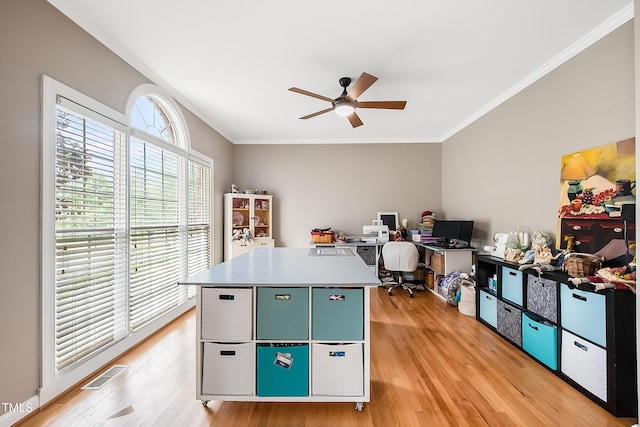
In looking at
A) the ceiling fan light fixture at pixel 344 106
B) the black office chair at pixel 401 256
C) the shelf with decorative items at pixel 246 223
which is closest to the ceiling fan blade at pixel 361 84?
the ceiling fan light fixture at pixel 344 106

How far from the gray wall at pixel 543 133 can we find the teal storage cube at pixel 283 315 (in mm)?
2494

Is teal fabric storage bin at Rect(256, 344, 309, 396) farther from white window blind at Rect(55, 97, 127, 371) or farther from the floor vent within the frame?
white window blind at Rect(55, 97, 127, 371)

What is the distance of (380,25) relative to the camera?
2.03 meters

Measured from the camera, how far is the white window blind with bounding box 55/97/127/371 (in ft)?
6.11

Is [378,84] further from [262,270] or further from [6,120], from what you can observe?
[6,120]

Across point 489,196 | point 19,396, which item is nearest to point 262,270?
point 19,396

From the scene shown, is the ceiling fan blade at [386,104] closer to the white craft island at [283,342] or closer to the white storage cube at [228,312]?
the white craft island at [283,342]

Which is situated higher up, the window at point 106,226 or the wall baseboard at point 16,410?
the window at point 106,226

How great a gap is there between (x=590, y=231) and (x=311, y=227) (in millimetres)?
3818

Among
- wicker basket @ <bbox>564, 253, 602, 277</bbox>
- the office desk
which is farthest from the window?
wicker basket @ <bbox>564, 253, 602, 277</bbox>

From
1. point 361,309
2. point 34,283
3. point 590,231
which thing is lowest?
point 361,309

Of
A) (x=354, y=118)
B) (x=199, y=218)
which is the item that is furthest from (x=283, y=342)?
(x=199, y=218)

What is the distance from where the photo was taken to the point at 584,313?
1.83m

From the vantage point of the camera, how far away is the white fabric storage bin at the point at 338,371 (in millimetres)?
1654
